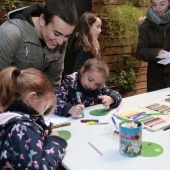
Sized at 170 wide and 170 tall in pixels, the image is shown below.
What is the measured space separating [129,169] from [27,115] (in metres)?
0.45

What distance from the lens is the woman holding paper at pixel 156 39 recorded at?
7.93 ft

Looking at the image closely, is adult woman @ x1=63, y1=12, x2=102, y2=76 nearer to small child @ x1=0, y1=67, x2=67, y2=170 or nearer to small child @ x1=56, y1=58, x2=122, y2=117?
small child @ x1=56, y1=58, x2=122, y2=117

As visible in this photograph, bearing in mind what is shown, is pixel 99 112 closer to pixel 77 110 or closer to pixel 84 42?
pixel 77 110

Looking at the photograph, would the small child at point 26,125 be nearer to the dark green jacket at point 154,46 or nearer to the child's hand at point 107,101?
the child's hand at point 107,101

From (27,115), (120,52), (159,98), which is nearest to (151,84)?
(159,98)

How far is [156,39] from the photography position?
98.1 inches

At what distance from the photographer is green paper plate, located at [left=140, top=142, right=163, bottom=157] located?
1.09 meters

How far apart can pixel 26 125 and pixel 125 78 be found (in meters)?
3.05

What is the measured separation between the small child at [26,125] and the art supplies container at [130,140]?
0.26 meters

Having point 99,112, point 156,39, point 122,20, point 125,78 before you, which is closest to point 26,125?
point 99,112

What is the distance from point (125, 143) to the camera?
3.52ft

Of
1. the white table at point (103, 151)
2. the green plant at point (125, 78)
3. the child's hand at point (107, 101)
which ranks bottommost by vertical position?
the green plant at point (125, 78)

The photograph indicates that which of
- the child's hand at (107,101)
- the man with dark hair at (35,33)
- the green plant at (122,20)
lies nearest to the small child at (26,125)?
the man with dark hair at (35,33)

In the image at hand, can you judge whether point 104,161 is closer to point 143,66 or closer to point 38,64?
point 38,64
